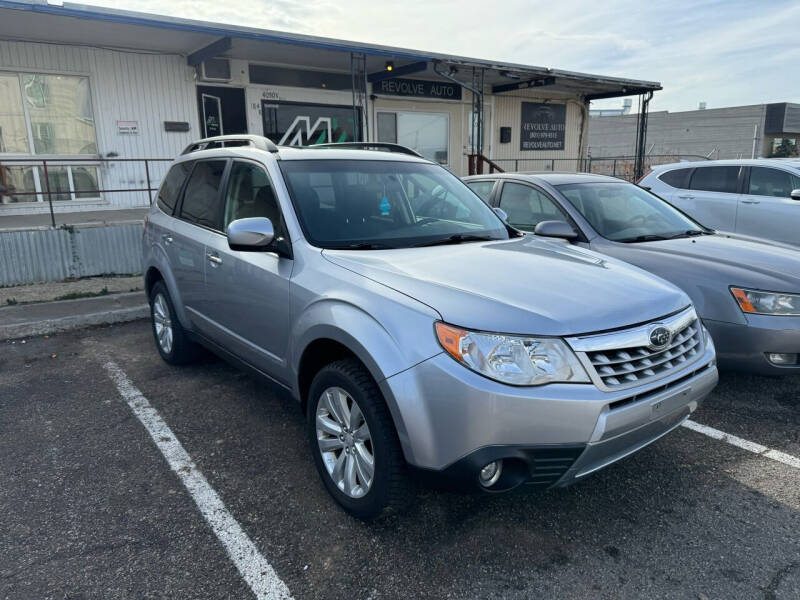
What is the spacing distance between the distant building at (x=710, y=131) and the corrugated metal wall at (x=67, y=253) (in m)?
39.1

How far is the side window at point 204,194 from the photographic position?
3.99 metres

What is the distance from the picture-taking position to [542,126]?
17062 mm

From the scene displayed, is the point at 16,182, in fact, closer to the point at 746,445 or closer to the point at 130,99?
the point at 130,99

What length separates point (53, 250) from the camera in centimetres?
750

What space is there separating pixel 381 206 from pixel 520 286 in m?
1.23

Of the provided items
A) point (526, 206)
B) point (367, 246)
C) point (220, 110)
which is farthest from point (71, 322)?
point (220, 110)

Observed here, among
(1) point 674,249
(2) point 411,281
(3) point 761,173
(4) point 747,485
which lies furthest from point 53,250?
(3) point 761,173

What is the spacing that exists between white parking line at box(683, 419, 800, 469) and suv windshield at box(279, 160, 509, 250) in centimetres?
173

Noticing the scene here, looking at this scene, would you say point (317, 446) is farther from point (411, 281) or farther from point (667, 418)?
point (667, 418)

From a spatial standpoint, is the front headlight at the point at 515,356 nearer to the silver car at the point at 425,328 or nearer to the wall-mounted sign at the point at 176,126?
the silver car at the point at 425,328

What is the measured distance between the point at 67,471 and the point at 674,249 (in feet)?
14.4

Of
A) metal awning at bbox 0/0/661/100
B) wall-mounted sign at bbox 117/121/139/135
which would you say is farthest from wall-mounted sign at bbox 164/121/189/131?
metal awning at bbox 0/0/661/100

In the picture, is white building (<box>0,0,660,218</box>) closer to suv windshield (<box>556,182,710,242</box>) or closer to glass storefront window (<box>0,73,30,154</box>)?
glass storefront window (<box>0,73,30,154</box>)

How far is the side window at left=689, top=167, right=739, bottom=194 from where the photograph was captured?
7.96m
